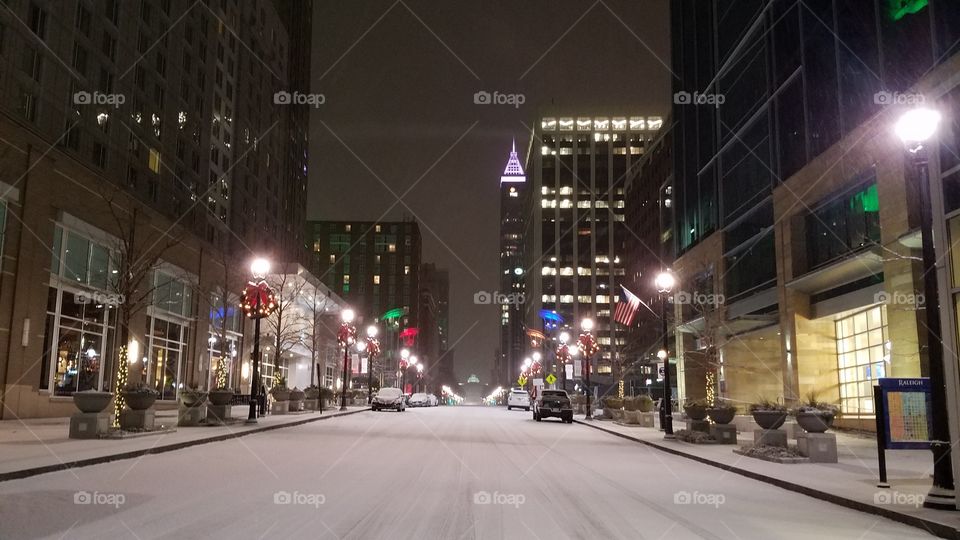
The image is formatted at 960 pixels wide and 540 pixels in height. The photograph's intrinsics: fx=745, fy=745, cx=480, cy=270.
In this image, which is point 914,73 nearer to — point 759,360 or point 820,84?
point 820,84

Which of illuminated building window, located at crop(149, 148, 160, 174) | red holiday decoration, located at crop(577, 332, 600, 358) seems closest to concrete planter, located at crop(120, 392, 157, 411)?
red holiday decoration, located at crop(577, 332, 600, 358)

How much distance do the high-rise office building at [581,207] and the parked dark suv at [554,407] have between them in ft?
436

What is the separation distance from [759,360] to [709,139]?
15.8m

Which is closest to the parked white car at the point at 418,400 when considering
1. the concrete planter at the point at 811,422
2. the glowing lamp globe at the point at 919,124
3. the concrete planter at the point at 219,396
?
the concrete planter at the point at 219,396

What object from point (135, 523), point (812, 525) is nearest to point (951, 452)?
point (812, 525)

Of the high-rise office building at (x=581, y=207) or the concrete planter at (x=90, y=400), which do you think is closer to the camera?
the concrete planter at (x=90, y=400)

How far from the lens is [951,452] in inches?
433

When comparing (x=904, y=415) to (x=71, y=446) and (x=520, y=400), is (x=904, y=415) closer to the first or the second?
(x=71, y=446)

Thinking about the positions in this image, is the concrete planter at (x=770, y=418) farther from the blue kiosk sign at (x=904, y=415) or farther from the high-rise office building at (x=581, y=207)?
the high-rise office building at (x=581, y=207)

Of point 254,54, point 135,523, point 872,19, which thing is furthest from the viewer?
point 254,54

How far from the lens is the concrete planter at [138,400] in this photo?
21.2 m

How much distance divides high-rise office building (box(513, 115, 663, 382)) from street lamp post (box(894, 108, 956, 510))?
16419cm

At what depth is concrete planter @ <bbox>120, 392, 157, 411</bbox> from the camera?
21.2 meters

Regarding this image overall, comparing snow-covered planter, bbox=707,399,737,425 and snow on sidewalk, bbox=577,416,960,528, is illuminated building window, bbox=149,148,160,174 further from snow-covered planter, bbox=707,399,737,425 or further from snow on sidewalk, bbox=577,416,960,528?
snow-covered planter, bbox=707,399,737,425
